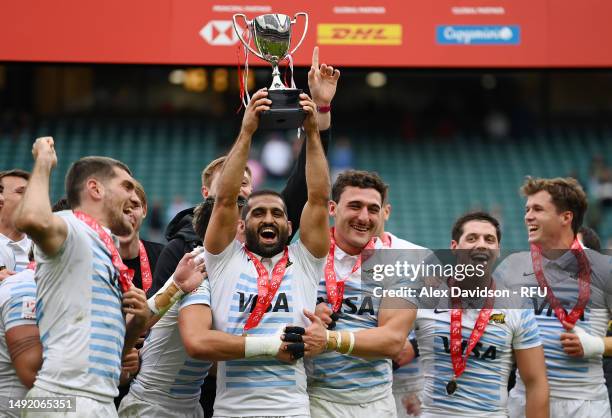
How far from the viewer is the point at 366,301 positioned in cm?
525

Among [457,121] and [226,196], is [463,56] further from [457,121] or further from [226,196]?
[457,121]

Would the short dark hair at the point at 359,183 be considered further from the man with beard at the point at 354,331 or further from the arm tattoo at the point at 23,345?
the arm tattoo at the point at 23,345

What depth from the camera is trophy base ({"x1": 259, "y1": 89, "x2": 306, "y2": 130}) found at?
15.9 feet

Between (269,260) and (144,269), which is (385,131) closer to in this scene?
(144,269)

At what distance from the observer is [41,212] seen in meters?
4.21

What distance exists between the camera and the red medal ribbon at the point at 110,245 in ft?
15.1

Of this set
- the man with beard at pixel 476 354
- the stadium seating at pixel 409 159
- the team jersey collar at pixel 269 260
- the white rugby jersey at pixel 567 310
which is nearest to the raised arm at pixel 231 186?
the team jersey collar at pixel 269 260

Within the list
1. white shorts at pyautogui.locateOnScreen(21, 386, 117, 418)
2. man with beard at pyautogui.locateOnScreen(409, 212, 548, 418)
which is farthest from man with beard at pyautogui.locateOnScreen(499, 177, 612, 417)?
white shorts at pyautogui.locateOnScreen(21, 386, 117, 418)

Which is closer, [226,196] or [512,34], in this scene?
[226,196]

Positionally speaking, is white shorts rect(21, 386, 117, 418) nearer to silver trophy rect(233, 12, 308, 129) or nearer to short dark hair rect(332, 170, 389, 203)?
silver trophy rect(233, 12, 308, 129)

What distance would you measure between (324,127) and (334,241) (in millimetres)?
631

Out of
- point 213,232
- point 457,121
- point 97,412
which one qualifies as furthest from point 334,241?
point 457,121

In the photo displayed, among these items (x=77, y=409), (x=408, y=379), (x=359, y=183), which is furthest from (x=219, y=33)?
(x=77, y=409)

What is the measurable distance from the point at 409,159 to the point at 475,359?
1314 cm
